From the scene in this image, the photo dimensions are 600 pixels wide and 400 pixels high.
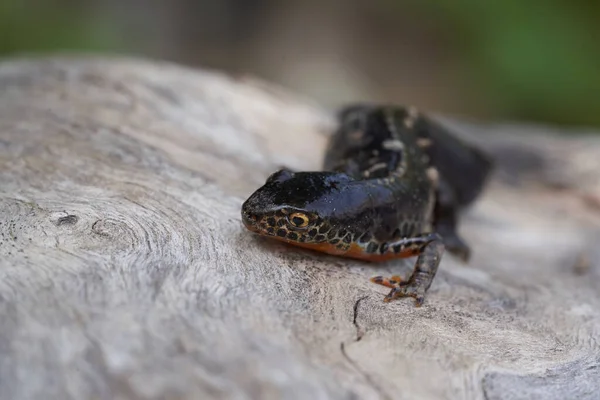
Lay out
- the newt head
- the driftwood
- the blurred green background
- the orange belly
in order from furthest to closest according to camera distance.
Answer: the blurred green background
the orange belly
the newt head
the driftwood

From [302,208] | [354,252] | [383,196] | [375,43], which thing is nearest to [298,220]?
[302,208]

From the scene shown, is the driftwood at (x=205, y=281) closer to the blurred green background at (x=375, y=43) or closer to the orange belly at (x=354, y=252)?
the orange belly at (x=354, y=252)

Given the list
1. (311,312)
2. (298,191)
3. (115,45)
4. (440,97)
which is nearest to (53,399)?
(311,312)

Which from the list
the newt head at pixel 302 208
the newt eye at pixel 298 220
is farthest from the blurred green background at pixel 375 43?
the newt eye at pixel 298 220

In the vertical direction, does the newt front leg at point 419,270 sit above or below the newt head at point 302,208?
below

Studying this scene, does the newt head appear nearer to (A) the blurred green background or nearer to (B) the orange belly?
(B) the orange belly

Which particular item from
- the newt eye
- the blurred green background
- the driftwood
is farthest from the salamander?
the blurred green background

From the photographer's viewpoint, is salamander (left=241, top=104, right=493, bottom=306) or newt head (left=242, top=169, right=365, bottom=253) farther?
salamander (left=241, top=104, right=493, bottom=306)
